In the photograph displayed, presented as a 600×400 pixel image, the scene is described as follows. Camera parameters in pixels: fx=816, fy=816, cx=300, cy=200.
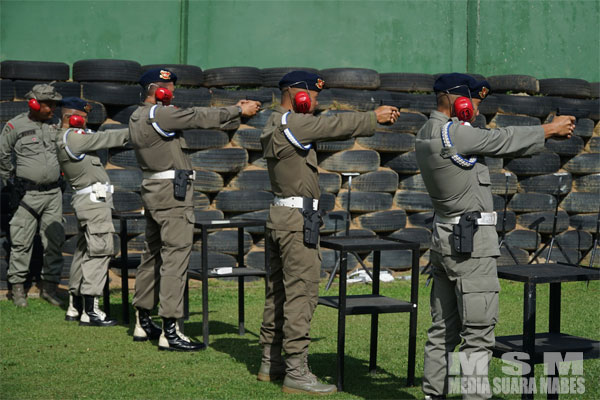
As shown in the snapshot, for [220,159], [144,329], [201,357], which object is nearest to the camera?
[201,357]

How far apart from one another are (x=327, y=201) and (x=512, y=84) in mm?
3220

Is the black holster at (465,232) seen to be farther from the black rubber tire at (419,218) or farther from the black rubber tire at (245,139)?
the black rubber tire at (419,218)

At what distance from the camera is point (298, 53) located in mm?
11273

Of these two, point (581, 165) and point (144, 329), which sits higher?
point (581, 165)

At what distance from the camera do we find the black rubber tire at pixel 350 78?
1005cm

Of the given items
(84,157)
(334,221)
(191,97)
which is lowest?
(334,221)

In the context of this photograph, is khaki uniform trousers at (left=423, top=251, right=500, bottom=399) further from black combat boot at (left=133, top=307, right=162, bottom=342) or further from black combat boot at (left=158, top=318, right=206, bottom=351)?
black combat boot at (left=133, top=307, right=162, bottom=342)

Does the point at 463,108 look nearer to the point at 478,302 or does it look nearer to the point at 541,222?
the point at 478,302

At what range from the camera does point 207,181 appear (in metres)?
9.32

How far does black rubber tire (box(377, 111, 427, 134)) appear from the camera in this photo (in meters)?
10.1

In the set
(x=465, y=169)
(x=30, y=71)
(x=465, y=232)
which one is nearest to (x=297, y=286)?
(x=465, y=232)

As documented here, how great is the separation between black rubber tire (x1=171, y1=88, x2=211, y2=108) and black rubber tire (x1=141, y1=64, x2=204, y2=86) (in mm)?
165

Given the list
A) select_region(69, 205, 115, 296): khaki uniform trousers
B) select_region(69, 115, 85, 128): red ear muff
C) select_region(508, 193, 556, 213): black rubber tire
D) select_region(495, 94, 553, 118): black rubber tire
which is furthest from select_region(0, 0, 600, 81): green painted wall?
select_region(69, 205, 115, 296): khaki uniform trousers

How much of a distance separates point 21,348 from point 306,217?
286cm
